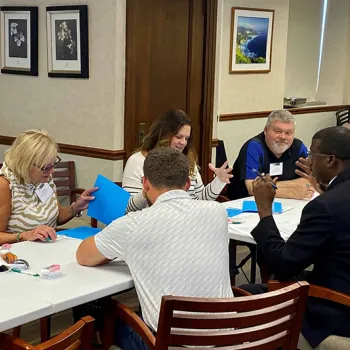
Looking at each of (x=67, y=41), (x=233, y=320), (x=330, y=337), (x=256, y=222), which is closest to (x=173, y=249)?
(x=233, y=320)

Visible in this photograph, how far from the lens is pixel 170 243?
2.09 meters

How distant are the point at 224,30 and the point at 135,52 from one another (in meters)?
1.81

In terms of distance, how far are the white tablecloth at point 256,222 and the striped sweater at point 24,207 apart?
37.1 inches

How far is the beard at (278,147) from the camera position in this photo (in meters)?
4.05

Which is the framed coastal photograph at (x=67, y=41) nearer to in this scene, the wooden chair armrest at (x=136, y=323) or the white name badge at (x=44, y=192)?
the white name badge at (x=44, y=192)

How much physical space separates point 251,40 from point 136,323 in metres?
4.61

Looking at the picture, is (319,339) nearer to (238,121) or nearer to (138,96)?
(138,96)

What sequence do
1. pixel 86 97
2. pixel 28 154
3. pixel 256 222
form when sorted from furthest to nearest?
pixel 86 97 < pixel 256 222 < pixel 28 154

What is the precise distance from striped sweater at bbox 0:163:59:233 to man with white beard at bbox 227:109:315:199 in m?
1.48

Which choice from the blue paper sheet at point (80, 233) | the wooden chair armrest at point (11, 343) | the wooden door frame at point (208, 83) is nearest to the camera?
the wooden chair armrest at point (11, 343)

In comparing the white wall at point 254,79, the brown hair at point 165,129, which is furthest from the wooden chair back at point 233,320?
the white wall at point 254,79

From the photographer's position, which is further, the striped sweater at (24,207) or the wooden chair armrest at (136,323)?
the striped sweater at (24,207)

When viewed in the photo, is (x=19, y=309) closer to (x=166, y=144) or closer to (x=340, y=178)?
(x=340, y=178)

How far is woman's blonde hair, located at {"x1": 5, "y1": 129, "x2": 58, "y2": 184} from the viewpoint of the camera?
2869 millimetres
